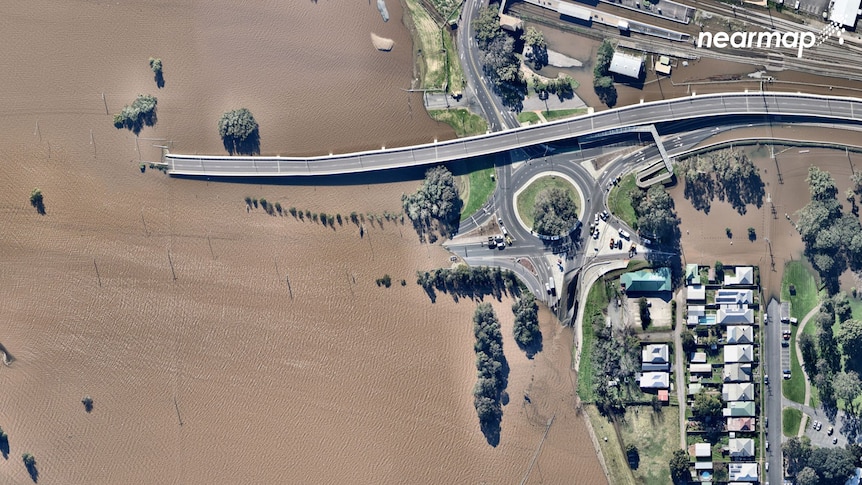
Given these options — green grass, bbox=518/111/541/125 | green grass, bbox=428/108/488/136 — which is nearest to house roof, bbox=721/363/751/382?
green grass, bbox=518/111/541/125

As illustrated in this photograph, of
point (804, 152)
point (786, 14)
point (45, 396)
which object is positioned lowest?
point (45, 396)

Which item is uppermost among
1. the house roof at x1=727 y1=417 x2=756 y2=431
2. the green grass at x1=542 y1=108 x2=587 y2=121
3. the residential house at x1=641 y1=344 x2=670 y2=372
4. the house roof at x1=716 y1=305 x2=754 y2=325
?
the green grass at x1=542 y1=108 x2=587 y2=121

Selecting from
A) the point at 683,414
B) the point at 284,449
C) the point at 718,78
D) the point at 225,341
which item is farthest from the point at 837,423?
the point at 225,341

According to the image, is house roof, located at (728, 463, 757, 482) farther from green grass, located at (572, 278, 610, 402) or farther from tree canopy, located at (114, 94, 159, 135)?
tree canopy, located at (114, 94, 159, 135)

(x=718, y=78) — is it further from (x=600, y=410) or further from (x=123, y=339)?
(x=123, y=339)

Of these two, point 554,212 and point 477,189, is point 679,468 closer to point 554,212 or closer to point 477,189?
point 554,212
